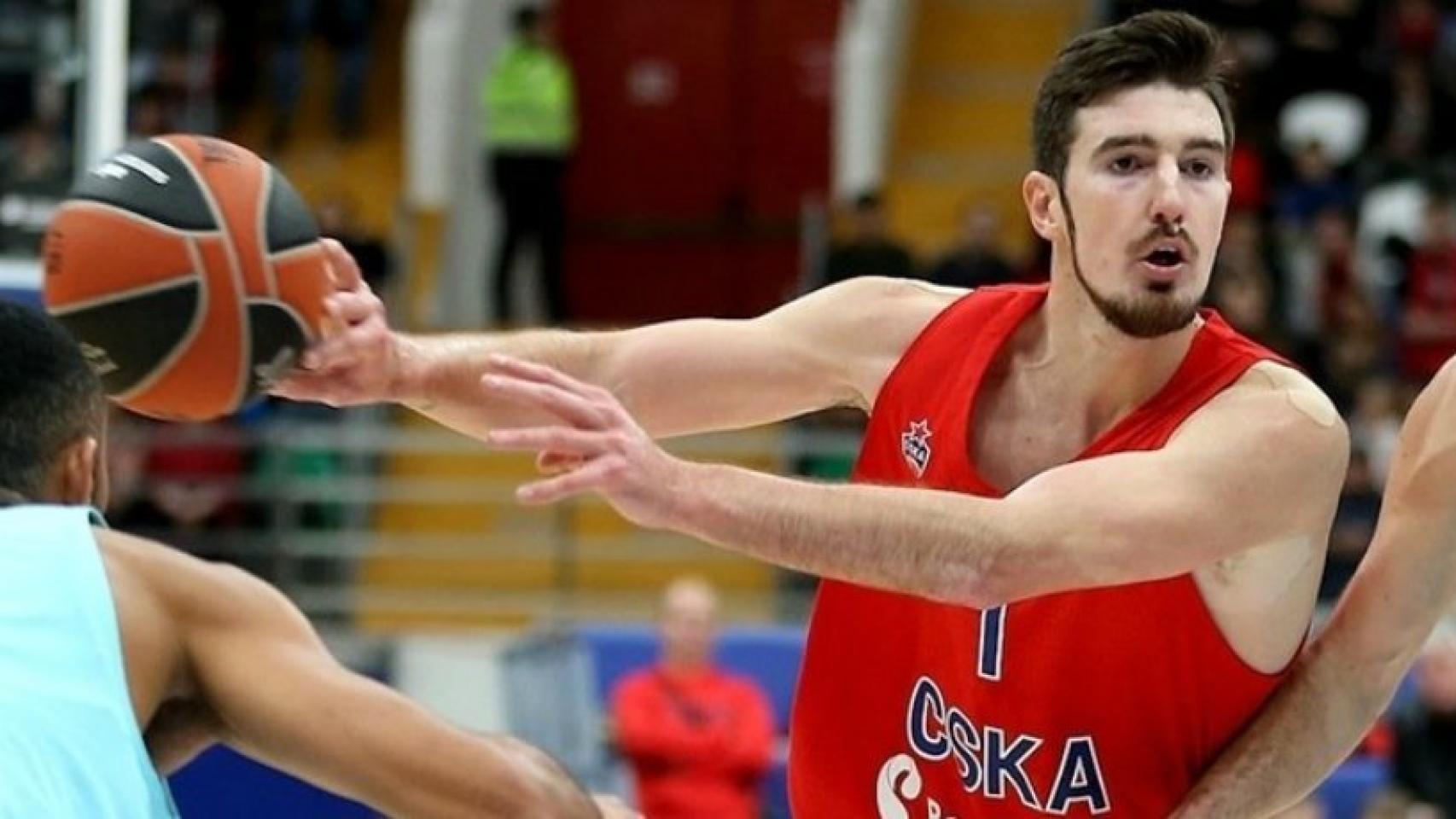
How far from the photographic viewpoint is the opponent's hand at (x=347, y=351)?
5.08m

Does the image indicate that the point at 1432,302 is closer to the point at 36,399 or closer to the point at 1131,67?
the point at 1131,67

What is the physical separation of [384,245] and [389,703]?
44.2ft

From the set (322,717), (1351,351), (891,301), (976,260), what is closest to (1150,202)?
(891,301)

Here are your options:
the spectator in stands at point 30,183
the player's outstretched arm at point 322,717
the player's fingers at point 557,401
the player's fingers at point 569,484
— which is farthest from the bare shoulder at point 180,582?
the spectator in stands at point 30,183

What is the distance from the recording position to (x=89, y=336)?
4.81 m

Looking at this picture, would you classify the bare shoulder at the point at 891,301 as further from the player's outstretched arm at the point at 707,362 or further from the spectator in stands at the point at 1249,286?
the spectator in stands at the point at 1249,286

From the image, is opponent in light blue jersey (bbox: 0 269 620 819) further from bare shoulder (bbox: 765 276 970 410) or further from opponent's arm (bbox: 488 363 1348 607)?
bare shoulder (bbox: 765 276 970 410)

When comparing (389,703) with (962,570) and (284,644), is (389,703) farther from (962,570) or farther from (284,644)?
(962,570)

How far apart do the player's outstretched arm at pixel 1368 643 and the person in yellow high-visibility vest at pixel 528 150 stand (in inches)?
509

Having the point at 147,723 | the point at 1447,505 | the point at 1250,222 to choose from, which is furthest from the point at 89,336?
the point at 1250,222

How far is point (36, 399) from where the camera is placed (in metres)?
3.89

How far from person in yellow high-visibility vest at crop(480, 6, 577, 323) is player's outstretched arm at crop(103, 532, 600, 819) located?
46.7ft

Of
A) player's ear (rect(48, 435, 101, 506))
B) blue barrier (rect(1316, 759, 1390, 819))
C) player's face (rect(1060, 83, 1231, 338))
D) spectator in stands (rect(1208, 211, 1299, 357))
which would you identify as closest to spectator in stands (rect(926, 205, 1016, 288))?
spectator in stands (rect(1208, 211, 1299, 357))

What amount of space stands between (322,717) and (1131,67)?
200cm
